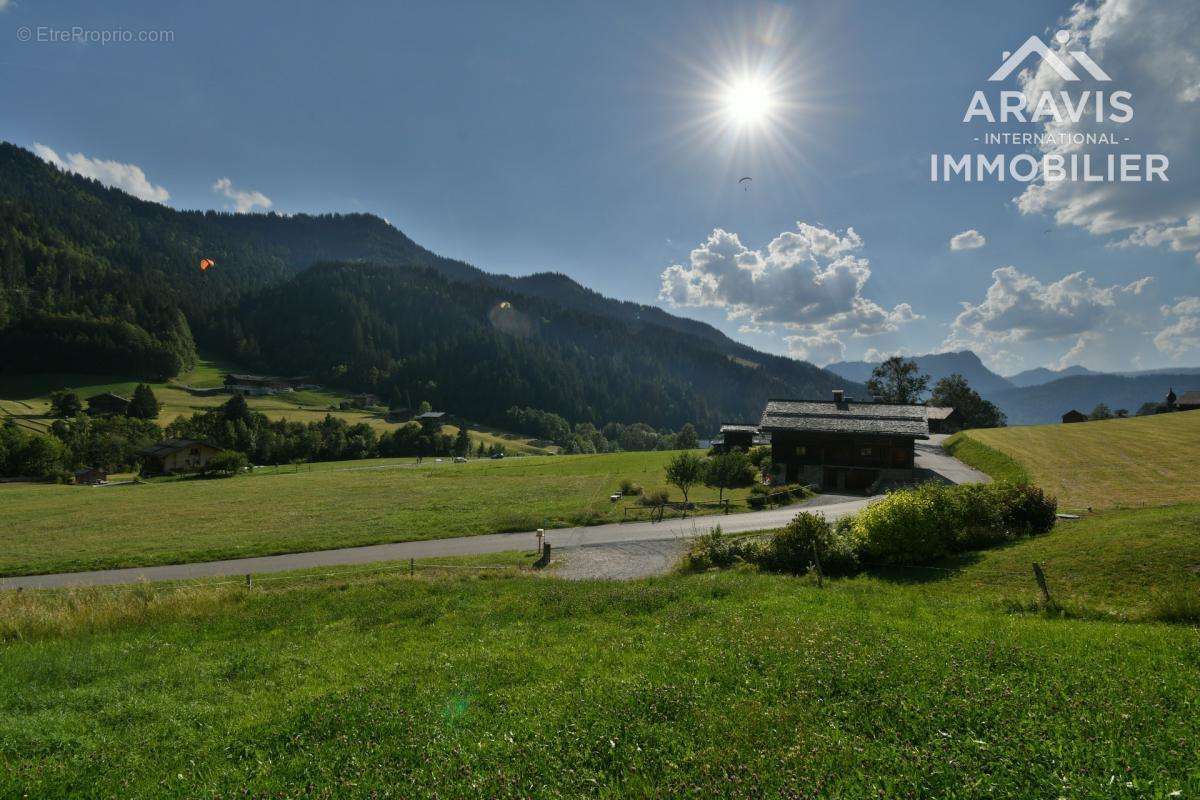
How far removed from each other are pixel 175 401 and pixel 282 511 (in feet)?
496

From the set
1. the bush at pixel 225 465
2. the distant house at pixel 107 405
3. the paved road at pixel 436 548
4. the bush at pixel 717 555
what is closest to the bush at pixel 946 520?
the bush at pixel 717 555

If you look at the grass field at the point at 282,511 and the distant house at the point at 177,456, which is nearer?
the grass field at the point at 282,511

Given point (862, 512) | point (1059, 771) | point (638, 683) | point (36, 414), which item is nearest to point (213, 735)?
point (638, 683)

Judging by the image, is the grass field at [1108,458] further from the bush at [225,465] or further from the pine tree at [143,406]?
the pine tree at [143,406]

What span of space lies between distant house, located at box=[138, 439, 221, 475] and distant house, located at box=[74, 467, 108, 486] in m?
8.34

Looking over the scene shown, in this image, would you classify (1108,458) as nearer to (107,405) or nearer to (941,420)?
(941,420)

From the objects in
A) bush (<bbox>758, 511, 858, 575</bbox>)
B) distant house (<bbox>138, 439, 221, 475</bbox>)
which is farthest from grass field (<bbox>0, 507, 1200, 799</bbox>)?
distant house (<bbox>138, 439, 221, 475</bbox>)

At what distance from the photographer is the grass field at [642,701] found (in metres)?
6.59

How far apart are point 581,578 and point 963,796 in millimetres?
17551

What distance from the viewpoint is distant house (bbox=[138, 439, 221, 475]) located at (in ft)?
304

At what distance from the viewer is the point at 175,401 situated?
156 meters

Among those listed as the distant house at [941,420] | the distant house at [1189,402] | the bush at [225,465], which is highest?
the distant house at [1189,402]

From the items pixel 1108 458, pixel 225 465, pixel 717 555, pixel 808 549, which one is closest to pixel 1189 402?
pixel 1108 458

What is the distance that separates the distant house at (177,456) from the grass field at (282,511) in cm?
1676
